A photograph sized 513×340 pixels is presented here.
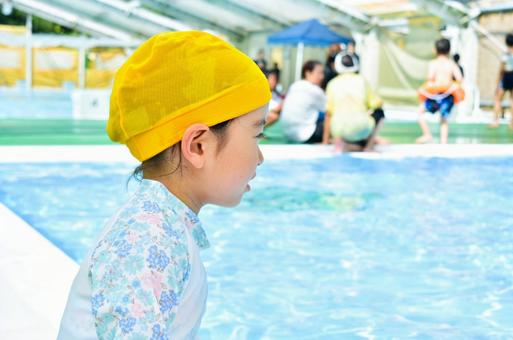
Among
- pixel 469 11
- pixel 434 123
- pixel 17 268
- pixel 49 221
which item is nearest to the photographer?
pixel 17 268

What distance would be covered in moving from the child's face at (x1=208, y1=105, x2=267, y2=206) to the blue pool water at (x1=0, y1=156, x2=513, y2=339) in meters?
2.11

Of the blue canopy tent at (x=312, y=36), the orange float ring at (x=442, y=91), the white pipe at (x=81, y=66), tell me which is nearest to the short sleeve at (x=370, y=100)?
the orange float ring at (x=442, y=91)

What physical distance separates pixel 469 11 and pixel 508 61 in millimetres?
4235

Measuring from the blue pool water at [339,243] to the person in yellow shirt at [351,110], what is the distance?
3.31 feet

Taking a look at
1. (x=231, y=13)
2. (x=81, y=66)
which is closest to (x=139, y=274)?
(x=81, y=66)

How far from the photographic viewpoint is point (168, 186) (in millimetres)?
1521

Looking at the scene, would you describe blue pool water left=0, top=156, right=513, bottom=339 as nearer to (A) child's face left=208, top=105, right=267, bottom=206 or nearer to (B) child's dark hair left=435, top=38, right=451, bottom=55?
(A) child's face left=208, top=105, right=267, bottom=206

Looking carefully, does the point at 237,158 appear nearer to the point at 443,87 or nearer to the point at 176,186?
the point at 176,186

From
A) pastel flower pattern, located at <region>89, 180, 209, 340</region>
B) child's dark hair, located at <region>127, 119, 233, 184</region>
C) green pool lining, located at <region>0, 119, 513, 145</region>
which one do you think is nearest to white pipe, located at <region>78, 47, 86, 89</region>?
green pool lining, located at <region>0, 119, 513, 145</region>

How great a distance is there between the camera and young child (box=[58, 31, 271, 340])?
1253 millimetres

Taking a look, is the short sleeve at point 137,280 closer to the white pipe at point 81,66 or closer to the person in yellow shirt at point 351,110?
the person in yellow shirt at point 351,110

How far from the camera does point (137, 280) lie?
124 cm

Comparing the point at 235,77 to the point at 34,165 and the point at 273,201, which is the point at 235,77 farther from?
the point at 34,165

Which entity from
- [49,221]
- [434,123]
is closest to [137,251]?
[49,221]
